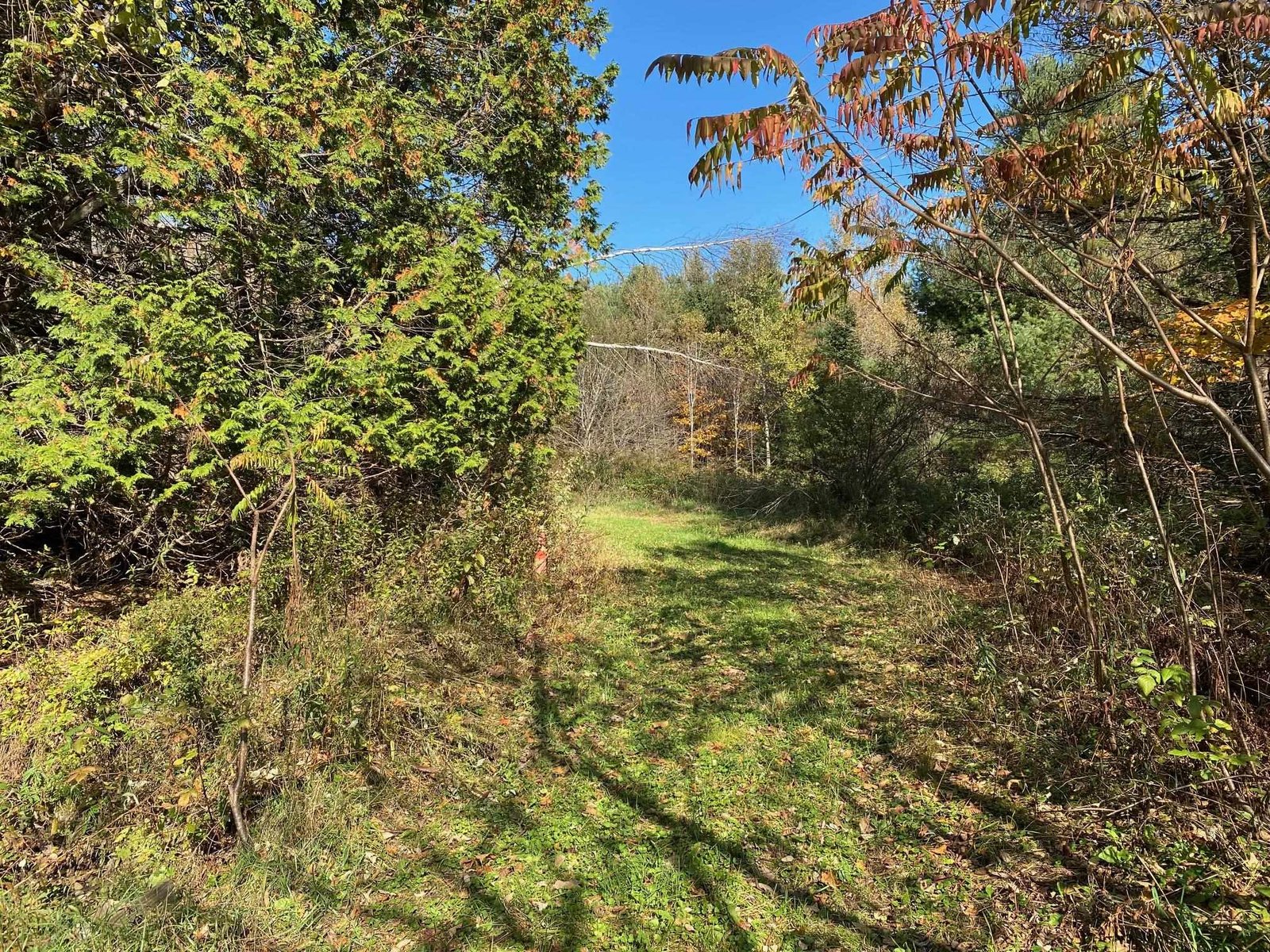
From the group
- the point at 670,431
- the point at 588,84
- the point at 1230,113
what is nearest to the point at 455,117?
the point at 588,84

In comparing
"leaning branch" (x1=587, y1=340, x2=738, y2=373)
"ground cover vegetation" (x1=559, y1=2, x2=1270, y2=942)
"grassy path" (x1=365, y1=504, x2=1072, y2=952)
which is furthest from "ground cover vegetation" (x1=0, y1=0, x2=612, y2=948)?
"ground cover vegetation" (x1=559, y1=2, x2=1270, y2=942)

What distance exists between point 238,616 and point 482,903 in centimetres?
263

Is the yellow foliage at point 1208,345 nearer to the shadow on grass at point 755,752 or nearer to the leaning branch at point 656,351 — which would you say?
the shadow on grass at point 755,752

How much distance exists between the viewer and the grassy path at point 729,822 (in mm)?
2688

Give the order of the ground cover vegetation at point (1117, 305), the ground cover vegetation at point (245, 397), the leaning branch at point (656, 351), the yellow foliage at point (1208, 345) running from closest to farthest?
the ground cover vegetation at point (1117, 305) → the ground cover vegetation at point (245, 397) → the yellow foliage at point (1208, 345) → the leaning branch at point (656, 351)

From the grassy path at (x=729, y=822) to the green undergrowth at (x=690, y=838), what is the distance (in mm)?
14

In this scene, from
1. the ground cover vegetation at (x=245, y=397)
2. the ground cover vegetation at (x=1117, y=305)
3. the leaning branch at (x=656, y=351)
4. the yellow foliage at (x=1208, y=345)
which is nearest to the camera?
the ground cover vegetation at (x=1117, y=305)

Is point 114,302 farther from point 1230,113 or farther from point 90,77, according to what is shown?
point 1230,113

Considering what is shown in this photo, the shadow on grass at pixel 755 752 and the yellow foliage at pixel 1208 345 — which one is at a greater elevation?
the yellow foliage at pixel 1208 345

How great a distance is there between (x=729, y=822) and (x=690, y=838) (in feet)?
0.78

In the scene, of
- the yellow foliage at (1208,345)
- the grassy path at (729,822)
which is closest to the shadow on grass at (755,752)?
the grassy path at (729,822)

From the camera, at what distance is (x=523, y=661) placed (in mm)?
5523

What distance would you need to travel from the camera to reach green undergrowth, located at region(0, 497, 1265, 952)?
2.55 metres

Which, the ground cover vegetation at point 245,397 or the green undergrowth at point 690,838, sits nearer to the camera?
the green undergrowth at point 690,838
